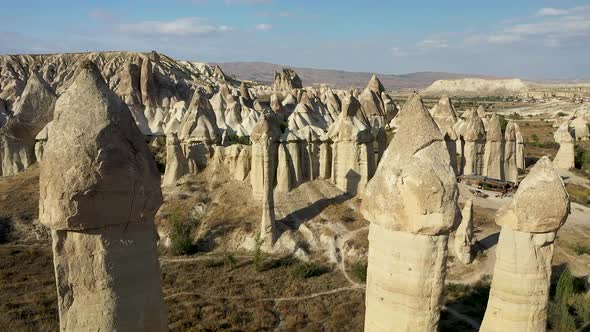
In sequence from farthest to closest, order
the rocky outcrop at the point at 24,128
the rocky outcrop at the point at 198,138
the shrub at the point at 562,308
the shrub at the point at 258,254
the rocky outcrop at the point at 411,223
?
the rocky outcrop at the point at 24,128, the rocky outcrop at the point at 198,138, the shrub at the point at 258,254, the shrub at the point at 562,308, the rocky outcrop at the point at 411,223

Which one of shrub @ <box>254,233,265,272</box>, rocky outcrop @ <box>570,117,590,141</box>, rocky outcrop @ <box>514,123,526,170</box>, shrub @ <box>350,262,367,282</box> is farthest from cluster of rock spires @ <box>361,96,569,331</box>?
rocky outcrop @ <box>570,117,590,141</box>

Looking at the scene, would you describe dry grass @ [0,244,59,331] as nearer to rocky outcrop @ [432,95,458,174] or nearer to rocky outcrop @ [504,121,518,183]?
rocky outcrop @ [432,95,458,174]

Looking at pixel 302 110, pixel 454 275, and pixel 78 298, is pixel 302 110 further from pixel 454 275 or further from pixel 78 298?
pixel 78 298

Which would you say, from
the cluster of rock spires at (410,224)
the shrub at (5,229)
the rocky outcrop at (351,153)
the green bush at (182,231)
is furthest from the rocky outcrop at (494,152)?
the shrub at (5,229)

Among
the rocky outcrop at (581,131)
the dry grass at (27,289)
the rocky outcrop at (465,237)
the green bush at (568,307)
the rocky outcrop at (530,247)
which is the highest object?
the rocky outcrop at (530,247)

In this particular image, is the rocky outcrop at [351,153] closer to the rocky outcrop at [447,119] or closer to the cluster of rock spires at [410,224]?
the rocky outcrop at [447,119]

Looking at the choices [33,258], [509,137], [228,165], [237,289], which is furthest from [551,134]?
[33,258]

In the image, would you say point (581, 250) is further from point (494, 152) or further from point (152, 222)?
point (152, 222)
